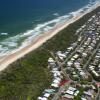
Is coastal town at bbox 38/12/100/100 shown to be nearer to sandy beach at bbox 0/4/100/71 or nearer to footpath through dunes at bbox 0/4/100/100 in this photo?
footpath through dunes at bbox 0/4/100/100

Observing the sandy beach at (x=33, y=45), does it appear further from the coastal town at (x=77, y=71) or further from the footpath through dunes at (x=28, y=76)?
the coastal town at (x=77, y=71)

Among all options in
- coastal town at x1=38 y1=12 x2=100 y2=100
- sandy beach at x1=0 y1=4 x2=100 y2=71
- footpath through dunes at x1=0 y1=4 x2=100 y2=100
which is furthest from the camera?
sandy beach at x1=0 y1=4 x2=100 y2=71

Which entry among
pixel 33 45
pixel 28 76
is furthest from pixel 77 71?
pixel 33 45

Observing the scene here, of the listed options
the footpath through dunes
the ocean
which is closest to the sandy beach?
the footpath through dunes

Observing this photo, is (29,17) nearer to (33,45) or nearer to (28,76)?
(33,45)

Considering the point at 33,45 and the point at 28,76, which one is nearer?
the point at 28,76

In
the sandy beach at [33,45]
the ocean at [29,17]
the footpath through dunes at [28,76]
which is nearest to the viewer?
the footpath through dunes at [28,76]

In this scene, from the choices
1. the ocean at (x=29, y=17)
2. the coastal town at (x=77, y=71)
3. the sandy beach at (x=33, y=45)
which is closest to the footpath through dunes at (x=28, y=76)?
the sandy beach at (x=33, y=45)
